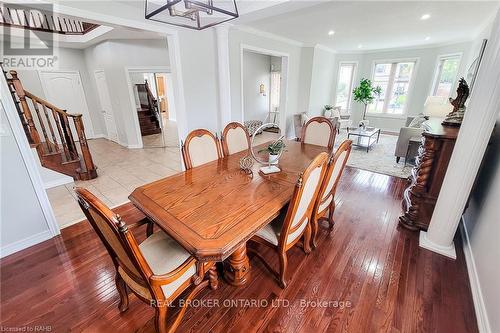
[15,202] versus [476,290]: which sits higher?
[15,202]

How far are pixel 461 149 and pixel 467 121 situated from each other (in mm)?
223

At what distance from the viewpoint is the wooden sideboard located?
201 cm

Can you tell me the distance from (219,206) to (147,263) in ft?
1.67

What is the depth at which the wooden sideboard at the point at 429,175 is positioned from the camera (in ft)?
6.59

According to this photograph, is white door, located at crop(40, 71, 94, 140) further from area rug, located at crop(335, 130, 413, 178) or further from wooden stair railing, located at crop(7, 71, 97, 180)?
area rug, located at crop(335, 130, 413, 178)

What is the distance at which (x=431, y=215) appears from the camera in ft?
7.22

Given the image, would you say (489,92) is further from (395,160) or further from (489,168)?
(395,160)

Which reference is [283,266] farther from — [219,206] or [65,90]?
[65,90]

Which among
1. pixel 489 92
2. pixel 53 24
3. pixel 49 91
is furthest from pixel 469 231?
pixel 49 91

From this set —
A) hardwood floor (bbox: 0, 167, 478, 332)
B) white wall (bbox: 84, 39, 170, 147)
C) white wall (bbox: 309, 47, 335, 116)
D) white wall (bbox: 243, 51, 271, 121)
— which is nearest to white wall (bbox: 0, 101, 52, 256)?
hardwood floor (bbox: 0, 167, 478, 332)

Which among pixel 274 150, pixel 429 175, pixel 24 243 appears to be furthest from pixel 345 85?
pixel 24 243

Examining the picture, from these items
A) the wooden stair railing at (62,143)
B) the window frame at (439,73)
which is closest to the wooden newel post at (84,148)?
the wooden stair railing at (62,143)

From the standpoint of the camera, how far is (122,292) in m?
1.43

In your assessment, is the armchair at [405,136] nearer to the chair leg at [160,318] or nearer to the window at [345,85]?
the window at [345,85]
